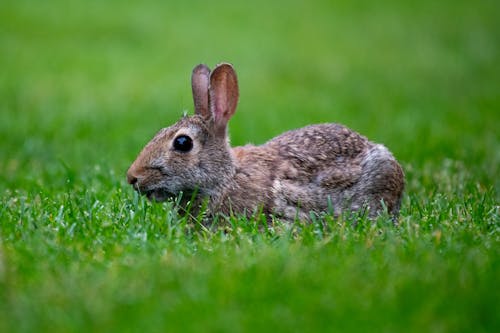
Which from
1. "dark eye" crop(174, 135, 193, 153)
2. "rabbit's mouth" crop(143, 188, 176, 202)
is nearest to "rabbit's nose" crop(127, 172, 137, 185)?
"rabbit's mouth" crop(143, 188, 176, 202)

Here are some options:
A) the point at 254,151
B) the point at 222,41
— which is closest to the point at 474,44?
the point at 222,41

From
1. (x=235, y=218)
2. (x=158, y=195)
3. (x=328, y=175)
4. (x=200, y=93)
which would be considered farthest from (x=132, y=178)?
(x=328, y=175)

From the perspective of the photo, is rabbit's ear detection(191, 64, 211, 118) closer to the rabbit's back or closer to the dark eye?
the dark eye

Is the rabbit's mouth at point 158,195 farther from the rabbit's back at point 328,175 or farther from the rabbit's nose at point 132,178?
the rabbit's back at point 328,175

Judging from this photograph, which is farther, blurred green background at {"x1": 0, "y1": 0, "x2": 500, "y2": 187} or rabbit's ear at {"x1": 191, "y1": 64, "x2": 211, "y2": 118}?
blurred green background at {"x1": 0, "y1": 0, "x2": 500, "y2": 187}

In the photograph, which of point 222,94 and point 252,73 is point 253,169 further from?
point 252,73

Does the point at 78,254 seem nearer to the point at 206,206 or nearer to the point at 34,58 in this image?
the point at 206,206
